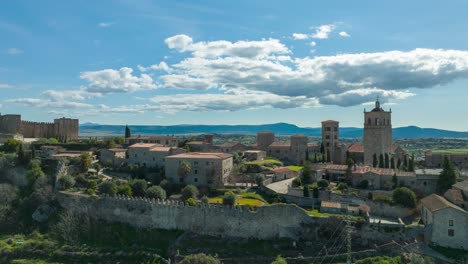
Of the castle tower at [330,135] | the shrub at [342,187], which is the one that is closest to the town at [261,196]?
the shrub at [342,187]

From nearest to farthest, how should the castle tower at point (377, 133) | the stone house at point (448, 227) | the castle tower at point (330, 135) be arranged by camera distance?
1. the stone house at point (448, 227)
2. the castle tower at point (377, 133)
3. the castle tower at point (330, 135)

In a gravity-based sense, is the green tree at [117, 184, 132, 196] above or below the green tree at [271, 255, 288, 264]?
above

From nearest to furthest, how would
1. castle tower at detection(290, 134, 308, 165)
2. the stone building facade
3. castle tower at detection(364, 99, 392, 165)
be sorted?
1. castle tower at detection(364, 99, 392, 165)
2. castle tower at detection(290, 134, 308, 165)
3. the stone building facade

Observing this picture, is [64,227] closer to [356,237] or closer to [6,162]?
[6,162]

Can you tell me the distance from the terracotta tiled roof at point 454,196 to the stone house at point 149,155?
33.4 metres

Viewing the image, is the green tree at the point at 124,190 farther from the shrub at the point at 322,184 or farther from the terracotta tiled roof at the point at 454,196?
the terracotta tiled roof at the point at 454,196

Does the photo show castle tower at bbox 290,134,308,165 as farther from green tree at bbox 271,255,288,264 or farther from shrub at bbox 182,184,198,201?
green tree at bbox 271,255,288,264

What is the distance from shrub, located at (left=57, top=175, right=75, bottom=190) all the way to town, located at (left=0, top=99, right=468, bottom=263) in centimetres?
12

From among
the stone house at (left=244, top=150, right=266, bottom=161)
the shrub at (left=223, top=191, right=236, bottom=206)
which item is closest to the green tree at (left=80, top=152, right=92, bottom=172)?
the shrub at (left=223, top=191, right=236, bottom=206)

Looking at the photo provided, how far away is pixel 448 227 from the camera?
35.2 meters

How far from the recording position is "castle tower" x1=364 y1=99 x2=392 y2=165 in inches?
2336

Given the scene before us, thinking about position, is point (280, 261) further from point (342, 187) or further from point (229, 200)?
point (342, 187)

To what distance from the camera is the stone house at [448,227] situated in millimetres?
34938

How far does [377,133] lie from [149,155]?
31.6 metres
